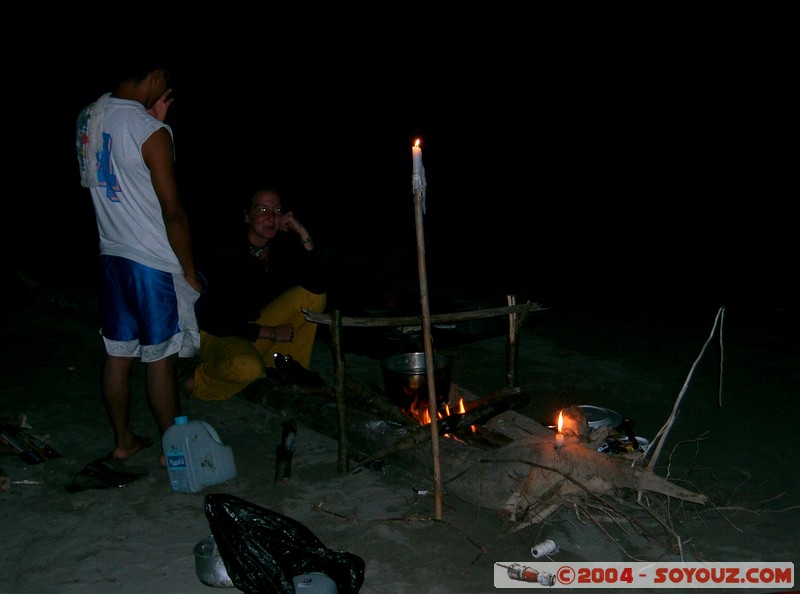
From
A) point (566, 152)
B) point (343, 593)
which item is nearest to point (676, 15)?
point (566, 152)

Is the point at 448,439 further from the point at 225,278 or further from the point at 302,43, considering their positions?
the point at 302,43

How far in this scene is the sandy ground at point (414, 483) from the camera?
3135mm

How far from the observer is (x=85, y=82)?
714 inches

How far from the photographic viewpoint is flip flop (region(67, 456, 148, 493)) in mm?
3850

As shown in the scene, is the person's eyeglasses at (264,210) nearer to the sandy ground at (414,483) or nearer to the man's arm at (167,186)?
the man's arm at (167,186)

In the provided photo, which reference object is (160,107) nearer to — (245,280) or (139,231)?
(139,231)

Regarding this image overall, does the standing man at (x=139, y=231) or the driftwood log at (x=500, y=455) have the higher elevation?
the standing man at (x=139, y=231)

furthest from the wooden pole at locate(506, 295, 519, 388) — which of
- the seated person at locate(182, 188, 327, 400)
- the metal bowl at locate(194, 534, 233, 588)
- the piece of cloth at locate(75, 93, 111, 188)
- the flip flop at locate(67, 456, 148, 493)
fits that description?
the piece of cloth at locate(75, 93, 111, 188)

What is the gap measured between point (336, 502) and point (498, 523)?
0.88 metres

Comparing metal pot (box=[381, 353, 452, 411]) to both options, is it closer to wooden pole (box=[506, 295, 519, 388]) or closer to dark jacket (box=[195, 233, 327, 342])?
wooden pole (box=[506, 295, 519, 388])

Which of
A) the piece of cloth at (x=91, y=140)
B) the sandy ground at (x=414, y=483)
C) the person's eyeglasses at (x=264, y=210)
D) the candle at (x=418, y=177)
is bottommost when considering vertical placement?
the sandy ground at (x=414, y=483)

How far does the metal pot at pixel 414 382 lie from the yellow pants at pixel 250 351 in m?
1.06

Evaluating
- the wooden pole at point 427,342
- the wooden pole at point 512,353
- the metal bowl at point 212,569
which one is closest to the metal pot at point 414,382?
the wooden pole at point 512,353

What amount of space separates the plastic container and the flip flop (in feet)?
0.92
